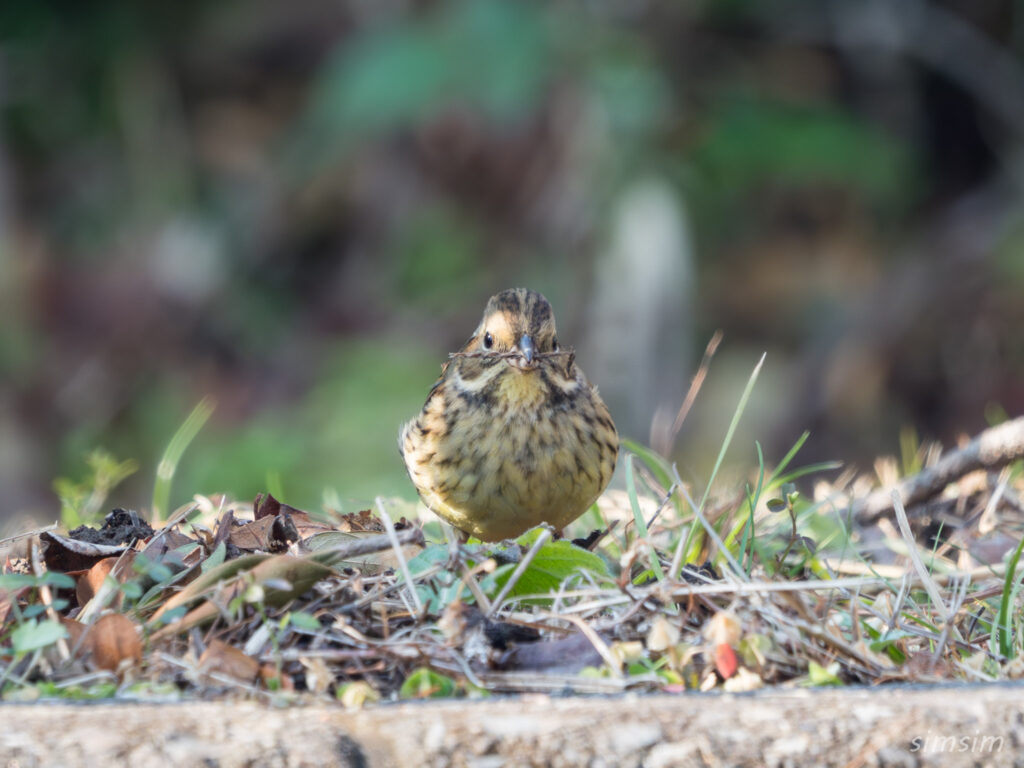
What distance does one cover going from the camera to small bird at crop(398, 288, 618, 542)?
3.62 meters

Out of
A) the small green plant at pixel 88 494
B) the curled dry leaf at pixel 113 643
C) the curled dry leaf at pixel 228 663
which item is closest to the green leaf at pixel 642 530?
the curled dry leaf at pixel 228 663

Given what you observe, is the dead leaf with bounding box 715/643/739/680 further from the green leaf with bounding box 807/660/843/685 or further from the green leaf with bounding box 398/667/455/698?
the green leaf with bounding box 398/667/455/698

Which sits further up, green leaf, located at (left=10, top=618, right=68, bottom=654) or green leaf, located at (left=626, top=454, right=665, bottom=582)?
green leaf, located at (left=10, top=618, right=68, bottom=654)

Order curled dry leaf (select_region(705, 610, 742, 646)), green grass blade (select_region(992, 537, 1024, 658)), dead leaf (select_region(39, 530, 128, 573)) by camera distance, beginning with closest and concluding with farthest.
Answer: curled dry leaf (select_region(705, 610, 742, 646)) → green grass blade (select_region(992, 537, 1024, 658)) → dead leaf (select_region(39, 530, 128, 573))

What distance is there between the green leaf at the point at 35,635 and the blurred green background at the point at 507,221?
6.20 m

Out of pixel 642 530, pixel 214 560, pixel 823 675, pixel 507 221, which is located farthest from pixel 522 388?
pixel 507 221

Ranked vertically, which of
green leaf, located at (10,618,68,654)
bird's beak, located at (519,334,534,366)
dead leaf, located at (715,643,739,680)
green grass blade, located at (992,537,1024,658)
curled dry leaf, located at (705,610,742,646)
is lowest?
green grass blade, located at (992,537,1024,658)

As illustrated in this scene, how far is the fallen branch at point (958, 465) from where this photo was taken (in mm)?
3625

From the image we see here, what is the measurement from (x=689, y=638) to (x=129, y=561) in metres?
1.24

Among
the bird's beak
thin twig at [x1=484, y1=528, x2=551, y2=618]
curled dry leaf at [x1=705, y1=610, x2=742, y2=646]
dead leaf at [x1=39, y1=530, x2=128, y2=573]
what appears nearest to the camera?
curled dry leaf at [x1=705, y1=610, x2=742, y2=646]

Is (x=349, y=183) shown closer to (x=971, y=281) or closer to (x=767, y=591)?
(x=971, y=281)

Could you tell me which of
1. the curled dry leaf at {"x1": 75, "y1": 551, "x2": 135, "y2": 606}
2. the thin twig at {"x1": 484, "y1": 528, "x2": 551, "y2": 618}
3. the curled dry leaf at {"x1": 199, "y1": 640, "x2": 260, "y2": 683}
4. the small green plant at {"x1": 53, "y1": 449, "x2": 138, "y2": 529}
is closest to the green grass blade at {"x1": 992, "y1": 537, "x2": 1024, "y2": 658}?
the thin twig at {"x1": 484, "y1": 528, "x2": 551, "y2": 618}

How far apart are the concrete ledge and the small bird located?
1.51 meters

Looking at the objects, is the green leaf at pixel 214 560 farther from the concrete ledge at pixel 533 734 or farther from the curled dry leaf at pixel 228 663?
the concrete ledge at pixel 533 734
